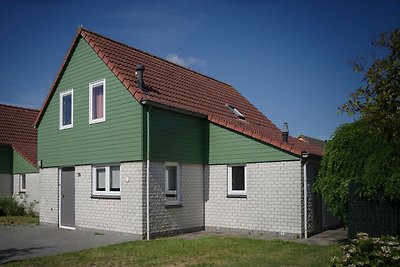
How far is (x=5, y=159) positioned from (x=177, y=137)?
51.3ft

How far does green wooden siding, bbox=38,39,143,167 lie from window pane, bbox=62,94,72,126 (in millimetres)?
358

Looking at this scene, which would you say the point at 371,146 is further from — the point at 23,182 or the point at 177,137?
the point at 23,182

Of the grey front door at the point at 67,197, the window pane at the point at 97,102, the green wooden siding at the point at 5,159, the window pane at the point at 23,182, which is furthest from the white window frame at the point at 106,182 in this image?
the green wooden siding at the point at 5,159

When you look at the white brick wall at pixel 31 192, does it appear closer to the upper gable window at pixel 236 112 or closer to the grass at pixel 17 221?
the grass at pixel 17 221

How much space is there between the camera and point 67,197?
1781 centimetres

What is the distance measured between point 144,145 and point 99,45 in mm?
4778

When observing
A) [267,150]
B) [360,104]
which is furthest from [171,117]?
[360,104]

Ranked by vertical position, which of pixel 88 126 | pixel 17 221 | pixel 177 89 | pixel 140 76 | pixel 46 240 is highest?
pixel 140 76

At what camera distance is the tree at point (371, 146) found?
8672 mm

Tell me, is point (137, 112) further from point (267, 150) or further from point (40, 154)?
point (40, 154)

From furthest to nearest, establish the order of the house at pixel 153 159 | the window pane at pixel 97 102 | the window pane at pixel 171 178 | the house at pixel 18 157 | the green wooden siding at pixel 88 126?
the house at pixel 18 157, the window pane at pixel 97 102, the window pane at pixel 171 178, the green wooden siding at pixel 88 126, the house at pixel 153 159

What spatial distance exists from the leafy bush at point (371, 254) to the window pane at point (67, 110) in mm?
13537

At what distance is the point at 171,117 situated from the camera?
1562cm

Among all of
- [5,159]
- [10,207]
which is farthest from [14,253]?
[5,159]
